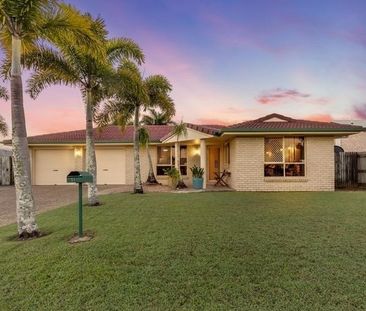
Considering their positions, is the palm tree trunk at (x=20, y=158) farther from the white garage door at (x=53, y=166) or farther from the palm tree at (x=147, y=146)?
the white garage door at (x=53, y=166)

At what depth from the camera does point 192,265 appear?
14.5ft

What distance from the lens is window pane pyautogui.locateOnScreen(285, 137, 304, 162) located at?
47.2 ft

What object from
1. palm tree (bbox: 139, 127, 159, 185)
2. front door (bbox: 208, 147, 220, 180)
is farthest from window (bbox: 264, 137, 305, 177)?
palm tree (bbox: 139, 127, 159, 185)

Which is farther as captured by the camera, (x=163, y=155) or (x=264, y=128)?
Answer: (x=163, y=155)

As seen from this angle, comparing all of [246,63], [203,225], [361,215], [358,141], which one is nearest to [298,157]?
[246,63]

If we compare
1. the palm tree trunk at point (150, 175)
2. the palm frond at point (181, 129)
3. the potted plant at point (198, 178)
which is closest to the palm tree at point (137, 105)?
the palm frond at point (181, 129)

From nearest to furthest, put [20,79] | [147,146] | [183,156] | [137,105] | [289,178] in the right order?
1. [20,79]
2. [289,178]
3. [137,105]
4. [147,146]
5. [183,156]

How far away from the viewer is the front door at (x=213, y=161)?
20875 millimetres

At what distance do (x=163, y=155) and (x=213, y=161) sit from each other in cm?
370

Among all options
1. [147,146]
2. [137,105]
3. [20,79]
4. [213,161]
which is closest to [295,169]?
[213,161]

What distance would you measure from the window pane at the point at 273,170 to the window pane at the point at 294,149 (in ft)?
1.74

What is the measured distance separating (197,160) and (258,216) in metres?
12.0

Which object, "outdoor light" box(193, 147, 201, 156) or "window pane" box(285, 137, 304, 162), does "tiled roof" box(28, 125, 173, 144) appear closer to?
"outdoor light" box(193, 147, 201, 156)

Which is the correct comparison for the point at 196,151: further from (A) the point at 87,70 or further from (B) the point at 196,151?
(A) the point at 87,70
